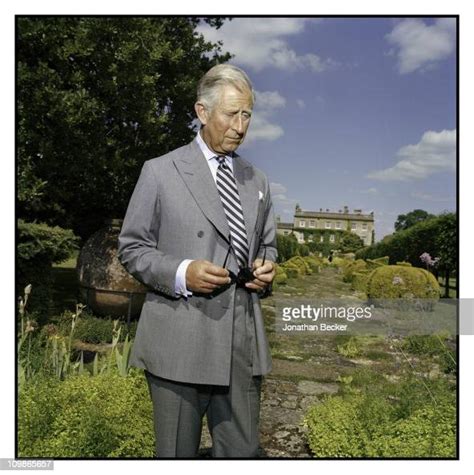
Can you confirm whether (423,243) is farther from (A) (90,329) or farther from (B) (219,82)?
(B) (219,82)

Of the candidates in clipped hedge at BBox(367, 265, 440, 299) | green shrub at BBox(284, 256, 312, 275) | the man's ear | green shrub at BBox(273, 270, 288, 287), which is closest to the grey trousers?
the man's ear

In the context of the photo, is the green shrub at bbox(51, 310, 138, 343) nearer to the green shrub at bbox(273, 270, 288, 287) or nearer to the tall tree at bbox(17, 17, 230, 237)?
the tall tree at bbox(17, 17, 230, 237)

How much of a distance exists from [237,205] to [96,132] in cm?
320

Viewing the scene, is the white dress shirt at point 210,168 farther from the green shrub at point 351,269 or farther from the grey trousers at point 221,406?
the green shrub at point 351,269

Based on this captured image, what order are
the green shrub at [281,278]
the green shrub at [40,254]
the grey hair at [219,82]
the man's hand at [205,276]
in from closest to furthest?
the man's hand at [205,276] < the grey hair at [219,82] < the green shrub at [40,254] < the green shrub at [281,278]

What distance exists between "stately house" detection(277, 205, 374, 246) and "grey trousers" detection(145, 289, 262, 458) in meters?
8.37

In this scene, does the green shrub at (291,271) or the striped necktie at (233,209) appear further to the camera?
the green shrub at (291,271)

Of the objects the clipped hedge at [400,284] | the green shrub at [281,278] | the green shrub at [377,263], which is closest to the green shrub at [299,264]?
the green shrub at [281,278]

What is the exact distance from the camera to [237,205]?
2.54 metres

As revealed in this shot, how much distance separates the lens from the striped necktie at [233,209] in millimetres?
2484

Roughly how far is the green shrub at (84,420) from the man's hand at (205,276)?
1.67 metres

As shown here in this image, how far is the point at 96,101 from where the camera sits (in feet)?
16.1

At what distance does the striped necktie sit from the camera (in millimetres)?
2484
